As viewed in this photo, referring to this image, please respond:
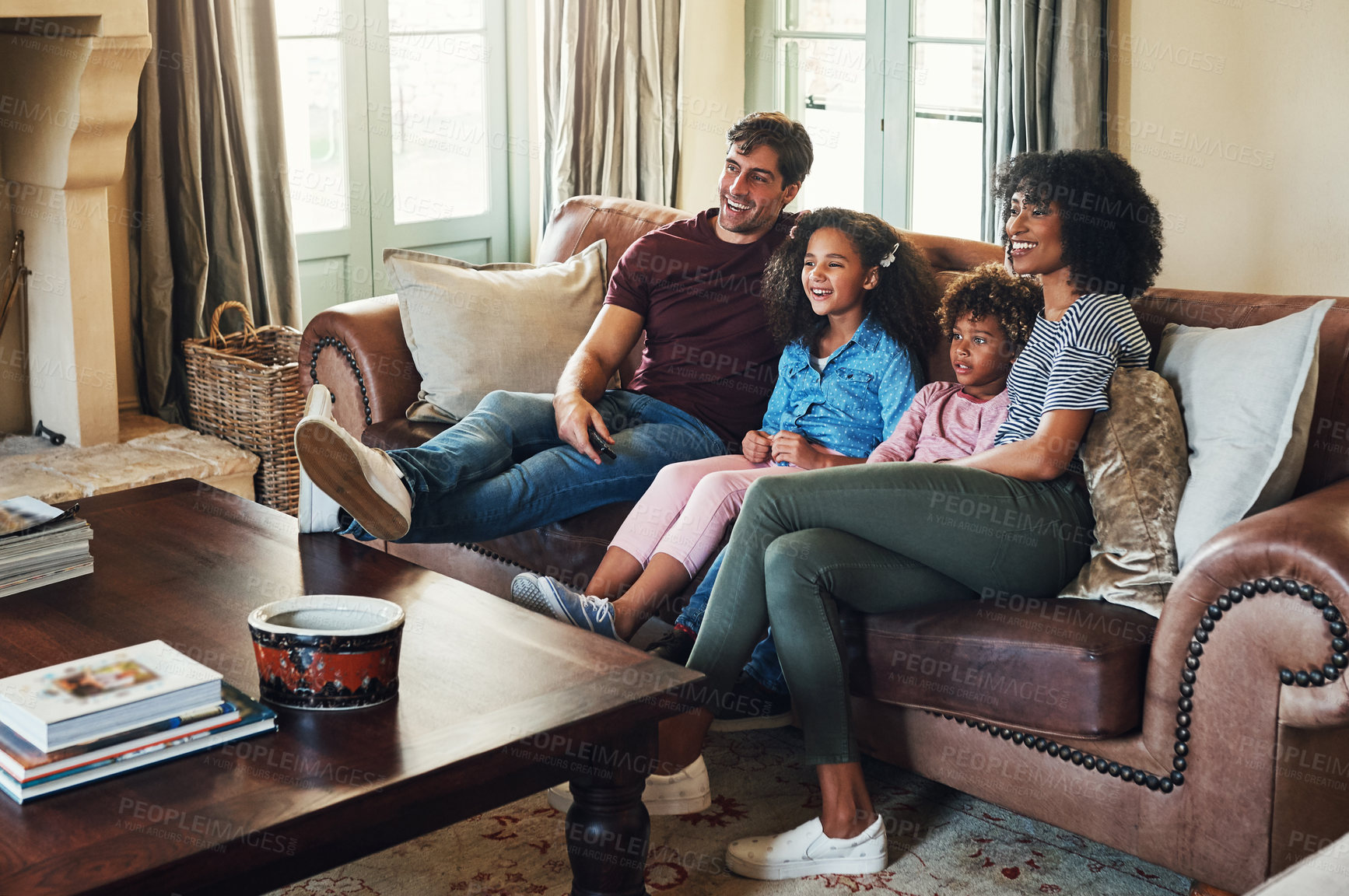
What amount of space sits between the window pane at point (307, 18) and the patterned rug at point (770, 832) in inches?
111

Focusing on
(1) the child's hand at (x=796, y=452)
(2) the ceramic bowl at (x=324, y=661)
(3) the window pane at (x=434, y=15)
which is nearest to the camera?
(2) the ceramic bowl at (x=324, y=661)

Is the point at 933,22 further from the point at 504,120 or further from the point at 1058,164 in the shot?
the point at 1058,164

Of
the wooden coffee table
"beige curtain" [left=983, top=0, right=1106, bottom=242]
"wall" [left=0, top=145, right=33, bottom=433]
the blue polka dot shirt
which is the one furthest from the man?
"wall" [left=0, top=145, right=33, bottom=433]

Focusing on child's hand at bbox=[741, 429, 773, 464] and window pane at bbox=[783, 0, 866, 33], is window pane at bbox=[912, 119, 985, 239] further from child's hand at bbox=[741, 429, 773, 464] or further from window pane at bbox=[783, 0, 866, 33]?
child's hand at bbox=[741, 429, 773, 464]

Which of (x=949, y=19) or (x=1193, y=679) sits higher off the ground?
(x=949, y=19)

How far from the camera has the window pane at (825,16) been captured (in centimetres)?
444

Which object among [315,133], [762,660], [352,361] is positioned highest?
[315,133]

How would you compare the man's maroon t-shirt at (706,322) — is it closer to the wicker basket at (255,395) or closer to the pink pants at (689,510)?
the pink pants at (689,510)

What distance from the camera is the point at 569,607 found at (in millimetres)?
2098

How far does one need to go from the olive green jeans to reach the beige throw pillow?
0.97 meters

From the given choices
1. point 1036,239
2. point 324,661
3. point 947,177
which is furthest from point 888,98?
point 324,661

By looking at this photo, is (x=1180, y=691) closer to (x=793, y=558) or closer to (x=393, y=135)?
(x=793, y=558)

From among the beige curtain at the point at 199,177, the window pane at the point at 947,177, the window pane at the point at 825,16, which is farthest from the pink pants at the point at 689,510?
the window pane at the point at 825,16

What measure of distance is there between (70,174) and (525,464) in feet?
5.08
